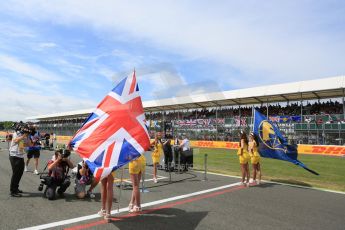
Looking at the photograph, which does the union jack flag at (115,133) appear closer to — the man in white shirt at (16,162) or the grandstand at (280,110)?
the man in white shirt at (16,162)

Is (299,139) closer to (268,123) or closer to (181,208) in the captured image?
(268,123)

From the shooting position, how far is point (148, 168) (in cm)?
1419

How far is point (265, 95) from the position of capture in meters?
30.7

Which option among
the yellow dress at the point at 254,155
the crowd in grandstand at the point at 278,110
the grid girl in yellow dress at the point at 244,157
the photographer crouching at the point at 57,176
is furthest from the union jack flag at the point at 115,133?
the crowd in grandstand at the point at 278,110

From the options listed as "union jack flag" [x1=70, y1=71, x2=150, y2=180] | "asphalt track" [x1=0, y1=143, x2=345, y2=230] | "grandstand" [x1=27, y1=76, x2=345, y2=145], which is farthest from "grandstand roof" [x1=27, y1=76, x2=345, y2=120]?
"union jack flag" [x1=70, y1=71, x2=150, y2=180]

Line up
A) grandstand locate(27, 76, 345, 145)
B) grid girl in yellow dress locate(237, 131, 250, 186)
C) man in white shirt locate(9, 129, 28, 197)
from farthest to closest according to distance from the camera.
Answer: grandstand locate(27, 76, 345, 145) < grid girl in yellow dress locate(237, 131, 250, 186) < man in white shirt locate(9, 129, 28, 197)

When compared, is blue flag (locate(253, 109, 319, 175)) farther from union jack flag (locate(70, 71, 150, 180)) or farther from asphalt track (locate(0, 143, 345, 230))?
union jack flag (locate(70, 71, 150, 180))

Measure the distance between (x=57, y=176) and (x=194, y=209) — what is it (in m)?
3.54

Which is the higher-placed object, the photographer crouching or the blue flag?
the blue flag

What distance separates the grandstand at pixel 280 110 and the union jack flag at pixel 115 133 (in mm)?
15107

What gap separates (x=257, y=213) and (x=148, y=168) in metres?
8.45

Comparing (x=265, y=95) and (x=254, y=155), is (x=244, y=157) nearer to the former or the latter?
(x=254, y=155)

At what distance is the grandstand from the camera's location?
84.2 feet

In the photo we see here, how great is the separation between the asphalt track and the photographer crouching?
25 cm
